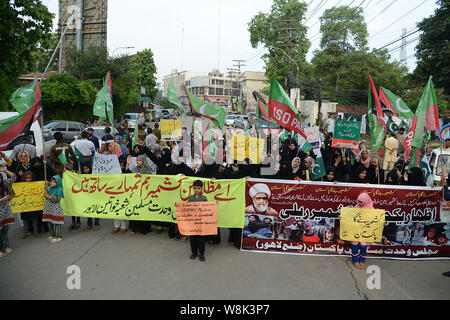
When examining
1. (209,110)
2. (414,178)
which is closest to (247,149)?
(209,110)

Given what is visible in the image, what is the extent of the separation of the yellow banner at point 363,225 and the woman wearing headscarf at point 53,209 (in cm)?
515

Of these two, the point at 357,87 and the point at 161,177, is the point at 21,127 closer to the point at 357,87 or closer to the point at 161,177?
the point at 161,177

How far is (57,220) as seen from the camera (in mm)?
6344

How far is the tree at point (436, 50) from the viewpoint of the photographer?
23812 mm

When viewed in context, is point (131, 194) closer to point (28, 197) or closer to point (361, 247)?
point (28, 197)

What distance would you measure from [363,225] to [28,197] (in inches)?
239

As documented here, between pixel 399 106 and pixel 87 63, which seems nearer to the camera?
pixel 399 106

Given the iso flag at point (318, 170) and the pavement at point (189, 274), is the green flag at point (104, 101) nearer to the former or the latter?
the pavement at point (189, 274)

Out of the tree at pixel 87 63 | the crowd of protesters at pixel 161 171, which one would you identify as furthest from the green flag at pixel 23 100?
the tree at pixel 87 63

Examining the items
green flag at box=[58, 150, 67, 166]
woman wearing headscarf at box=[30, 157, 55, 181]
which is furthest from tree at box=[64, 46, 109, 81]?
woman wearing headscarf at box=[30, 157, 55, 181]

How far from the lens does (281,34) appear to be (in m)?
42.6

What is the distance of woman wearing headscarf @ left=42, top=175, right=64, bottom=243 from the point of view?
20.8 feet

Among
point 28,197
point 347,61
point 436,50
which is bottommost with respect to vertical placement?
point 28,197
